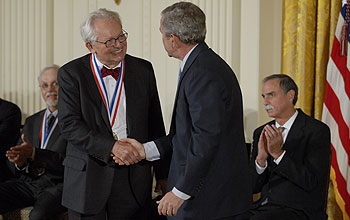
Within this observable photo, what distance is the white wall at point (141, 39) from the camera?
5.14m

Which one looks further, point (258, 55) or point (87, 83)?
point (258, 55)

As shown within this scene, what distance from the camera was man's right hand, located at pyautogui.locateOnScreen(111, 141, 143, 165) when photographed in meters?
3.32

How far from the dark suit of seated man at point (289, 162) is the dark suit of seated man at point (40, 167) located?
171 cm

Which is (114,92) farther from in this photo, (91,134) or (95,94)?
(91,134)

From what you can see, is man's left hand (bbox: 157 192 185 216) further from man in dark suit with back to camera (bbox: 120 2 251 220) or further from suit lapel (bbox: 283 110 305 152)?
suit lapel (bbox: 283 110 305 152)

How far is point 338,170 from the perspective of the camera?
4762mm

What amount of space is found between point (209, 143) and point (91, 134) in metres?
0.90

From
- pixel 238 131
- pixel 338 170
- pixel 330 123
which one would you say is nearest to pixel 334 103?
pixel 330 123

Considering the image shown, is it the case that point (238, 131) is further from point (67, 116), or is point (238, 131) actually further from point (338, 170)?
point (338, 170)

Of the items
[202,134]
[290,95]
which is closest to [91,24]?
[202,134]

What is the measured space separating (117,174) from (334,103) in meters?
2.16

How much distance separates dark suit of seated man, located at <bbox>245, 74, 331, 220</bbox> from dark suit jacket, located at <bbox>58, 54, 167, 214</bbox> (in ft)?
3.08

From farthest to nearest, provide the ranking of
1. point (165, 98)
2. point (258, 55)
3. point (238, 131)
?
point (165, 98), point (258, 55), point (238, 131)

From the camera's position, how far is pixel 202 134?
278 centimetres
